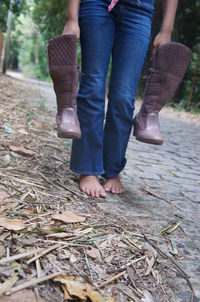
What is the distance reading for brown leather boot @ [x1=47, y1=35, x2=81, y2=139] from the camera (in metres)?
1.74

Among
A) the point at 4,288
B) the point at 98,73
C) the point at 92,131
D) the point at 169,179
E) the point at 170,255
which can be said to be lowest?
the point at 169,179

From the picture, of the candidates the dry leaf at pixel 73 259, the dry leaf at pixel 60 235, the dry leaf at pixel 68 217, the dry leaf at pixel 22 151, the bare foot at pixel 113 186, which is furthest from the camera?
the dry leaf at pixel 22 151

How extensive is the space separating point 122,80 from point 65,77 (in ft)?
0.95

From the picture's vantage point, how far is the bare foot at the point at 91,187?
1901 millimetres

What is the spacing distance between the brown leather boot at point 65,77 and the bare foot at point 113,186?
1.27ft

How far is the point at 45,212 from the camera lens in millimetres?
1515

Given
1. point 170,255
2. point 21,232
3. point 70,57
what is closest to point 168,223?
point 170,255

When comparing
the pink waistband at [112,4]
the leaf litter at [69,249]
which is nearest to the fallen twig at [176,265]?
the leaf litter at [69,249]

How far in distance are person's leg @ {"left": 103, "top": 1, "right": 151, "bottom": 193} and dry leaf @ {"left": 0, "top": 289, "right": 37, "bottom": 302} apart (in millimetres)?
1071

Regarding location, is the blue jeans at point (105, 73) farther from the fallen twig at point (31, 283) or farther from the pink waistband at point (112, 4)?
the fallen twig at point (31, 283)

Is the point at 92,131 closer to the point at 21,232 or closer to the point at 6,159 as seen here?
the point at 6,159

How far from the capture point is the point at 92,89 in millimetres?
1868

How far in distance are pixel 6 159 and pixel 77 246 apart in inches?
37.4

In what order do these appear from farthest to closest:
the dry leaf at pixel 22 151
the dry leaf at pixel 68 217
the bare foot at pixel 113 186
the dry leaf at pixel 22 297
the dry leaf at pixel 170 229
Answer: the dry leaf at pixel 22 151, the bare foot at pixel 113 186, the dry leaf at pixel 170 229, the dry leaf at pixel 68 217, the dry leaf at pixel 22 297
